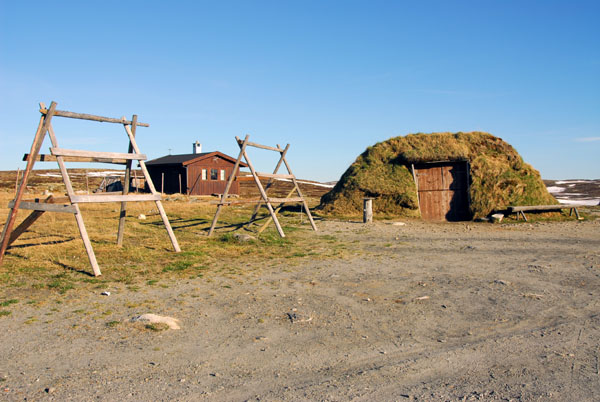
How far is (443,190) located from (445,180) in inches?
18.0

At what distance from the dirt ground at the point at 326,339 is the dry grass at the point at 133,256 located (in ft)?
2.28

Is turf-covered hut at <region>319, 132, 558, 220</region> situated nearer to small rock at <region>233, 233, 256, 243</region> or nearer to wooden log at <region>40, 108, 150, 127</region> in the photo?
small rock at <region>233, 233, 256, 243</region>

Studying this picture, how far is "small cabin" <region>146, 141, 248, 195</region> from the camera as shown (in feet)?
119

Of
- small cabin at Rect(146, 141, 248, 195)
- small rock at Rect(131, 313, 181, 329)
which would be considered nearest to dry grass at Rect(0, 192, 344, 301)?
small rock at Rect(131, 313, 181, 329)

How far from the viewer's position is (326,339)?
4.68 meters

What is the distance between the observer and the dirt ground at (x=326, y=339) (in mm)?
3527

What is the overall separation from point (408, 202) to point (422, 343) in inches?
586

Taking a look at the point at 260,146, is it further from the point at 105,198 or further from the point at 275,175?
the point at 105,198

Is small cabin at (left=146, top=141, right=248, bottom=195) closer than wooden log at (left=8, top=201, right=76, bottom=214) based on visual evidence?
No

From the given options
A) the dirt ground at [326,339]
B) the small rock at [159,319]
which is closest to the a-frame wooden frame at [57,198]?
the dirt ground at [326,339]

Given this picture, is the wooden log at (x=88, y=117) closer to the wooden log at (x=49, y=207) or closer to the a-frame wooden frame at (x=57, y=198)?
the a-frame wooden frame at (x=57, y=198)

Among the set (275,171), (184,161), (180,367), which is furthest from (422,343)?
(184,161)

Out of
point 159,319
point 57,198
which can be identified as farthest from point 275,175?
point 159,319

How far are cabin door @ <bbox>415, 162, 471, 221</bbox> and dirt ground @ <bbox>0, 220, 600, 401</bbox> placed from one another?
1112 cm
